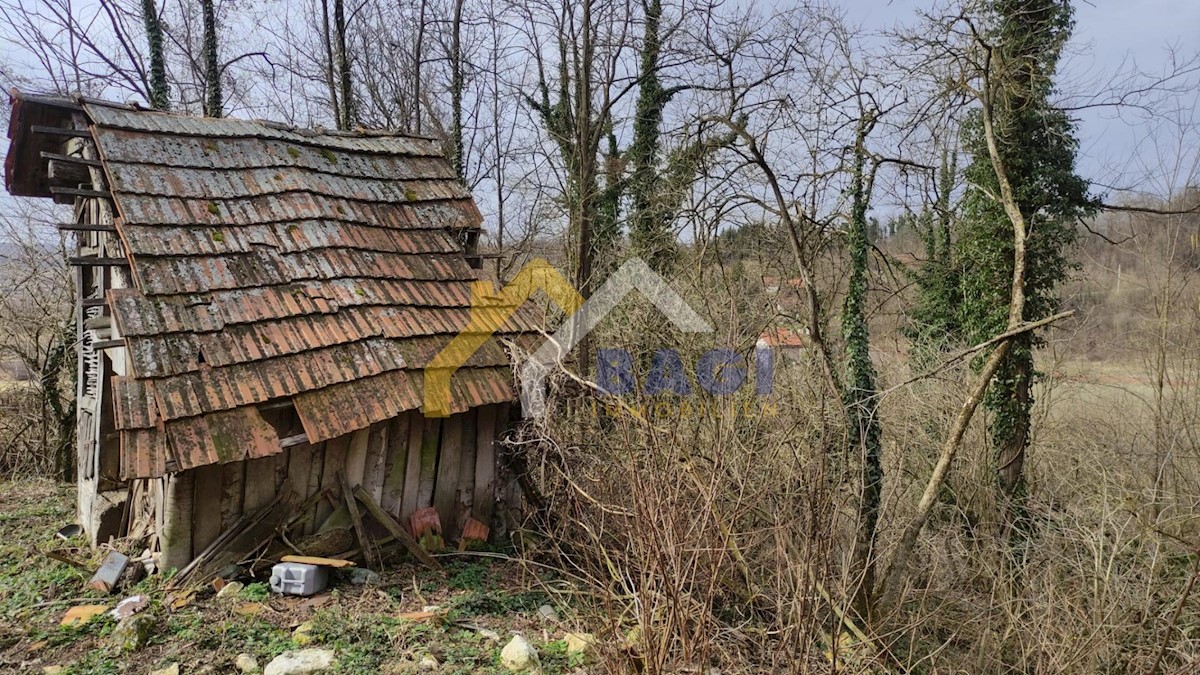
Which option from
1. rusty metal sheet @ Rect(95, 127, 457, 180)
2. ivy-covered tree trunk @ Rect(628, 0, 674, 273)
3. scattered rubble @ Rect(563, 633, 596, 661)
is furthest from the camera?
ivy-covered tree trunk @ Rect(628, 0, 674, 273)

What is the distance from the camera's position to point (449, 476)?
5.68 metres

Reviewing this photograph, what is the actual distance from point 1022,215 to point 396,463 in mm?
8638

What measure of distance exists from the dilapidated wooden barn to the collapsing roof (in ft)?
0.05

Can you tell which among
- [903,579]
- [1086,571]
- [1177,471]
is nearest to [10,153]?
[903,579]

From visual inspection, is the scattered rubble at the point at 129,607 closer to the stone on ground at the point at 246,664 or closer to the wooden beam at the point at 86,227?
the stone on ground at the point at 246,664

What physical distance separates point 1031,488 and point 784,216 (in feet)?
18.5

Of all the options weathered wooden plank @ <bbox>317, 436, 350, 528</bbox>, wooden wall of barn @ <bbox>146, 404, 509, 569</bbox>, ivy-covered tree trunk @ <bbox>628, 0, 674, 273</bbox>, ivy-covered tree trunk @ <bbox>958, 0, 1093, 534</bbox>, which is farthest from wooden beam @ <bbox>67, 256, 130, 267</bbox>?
ivy-covered tree trunk @ <bbox>958, 0, 1093, 534</bbox>

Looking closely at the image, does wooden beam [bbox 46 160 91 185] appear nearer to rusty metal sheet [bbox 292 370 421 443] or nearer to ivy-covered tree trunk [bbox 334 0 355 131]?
rusty metal sheet [bbox 292 370 421 443]

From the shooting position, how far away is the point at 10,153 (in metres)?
5.74

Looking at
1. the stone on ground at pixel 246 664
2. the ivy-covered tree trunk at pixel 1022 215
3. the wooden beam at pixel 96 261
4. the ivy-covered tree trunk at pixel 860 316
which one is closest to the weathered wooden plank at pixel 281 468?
the stone on ground at pixel 246 664

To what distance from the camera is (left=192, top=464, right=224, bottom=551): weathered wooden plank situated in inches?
174

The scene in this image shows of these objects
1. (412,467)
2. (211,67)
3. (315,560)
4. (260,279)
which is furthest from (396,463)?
(211,67)

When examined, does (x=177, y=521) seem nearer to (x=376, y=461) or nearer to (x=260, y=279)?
(x=376, y=461)

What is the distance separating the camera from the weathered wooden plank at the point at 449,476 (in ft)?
18.4
